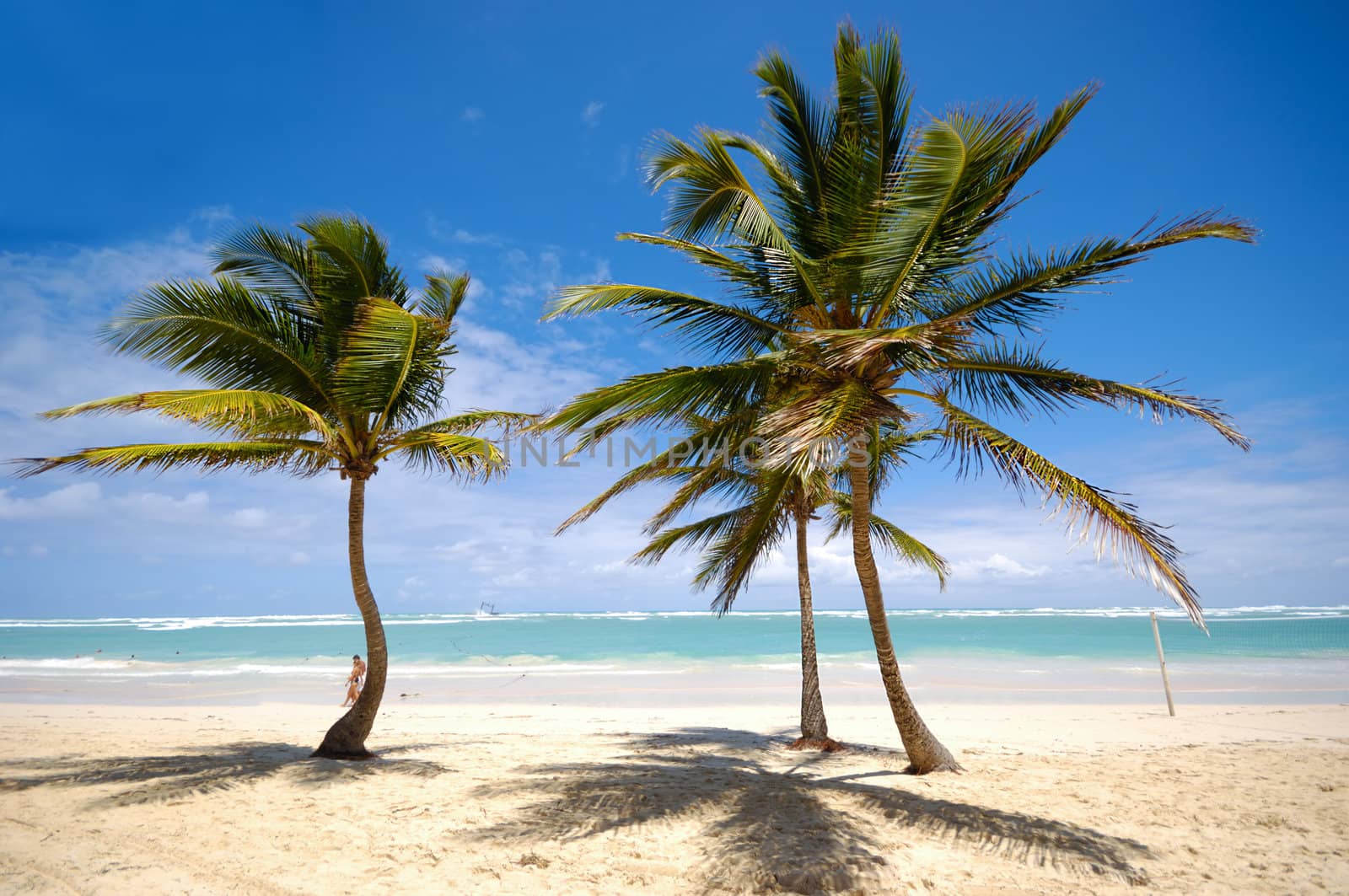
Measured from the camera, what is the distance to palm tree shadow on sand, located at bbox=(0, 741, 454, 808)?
6.20 meters

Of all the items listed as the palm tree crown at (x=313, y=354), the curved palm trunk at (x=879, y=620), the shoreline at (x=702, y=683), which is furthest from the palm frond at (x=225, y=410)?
the shoreline at (x=702, y=683)

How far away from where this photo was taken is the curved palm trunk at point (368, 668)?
764cm

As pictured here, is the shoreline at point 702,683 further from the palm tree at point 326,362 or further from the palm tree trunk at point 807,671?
the palm tree at point 326,362

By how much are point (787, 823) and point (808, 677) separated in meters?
4.57

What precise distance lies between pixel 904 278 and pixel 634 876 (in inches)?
194

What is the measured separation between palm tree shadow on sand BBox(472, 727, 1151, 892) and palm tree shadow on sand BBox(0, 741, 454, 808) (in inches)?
59.5

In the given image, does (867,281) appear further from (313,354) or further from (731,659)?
(731,659)

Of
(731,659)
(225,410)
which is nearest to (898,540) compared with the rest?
(225,410)

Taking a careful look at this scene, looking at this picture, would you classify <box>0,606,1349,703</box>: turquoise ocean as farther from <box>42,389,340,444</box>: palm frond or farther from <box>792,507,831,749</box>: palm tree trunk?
<box>42,389,340,444</box>: palm frond

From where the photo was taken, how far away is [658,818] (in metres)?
5.42

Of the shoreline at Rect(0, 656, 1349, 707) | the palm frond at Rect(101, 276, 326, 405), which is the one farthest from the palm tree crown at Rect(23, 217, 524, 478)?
the shoreline at Rect(0, 656, 1349, 707)

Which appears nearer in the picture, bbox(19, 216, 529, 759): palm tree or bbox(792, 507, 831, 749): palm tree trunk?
bbox(19, 216, 529, 759): palm tree

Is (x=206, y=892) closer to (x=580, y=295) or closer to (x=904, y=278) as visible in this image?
(x=580, y=295)

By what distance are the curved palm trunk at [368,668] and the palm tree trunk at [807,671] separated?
5359mm
